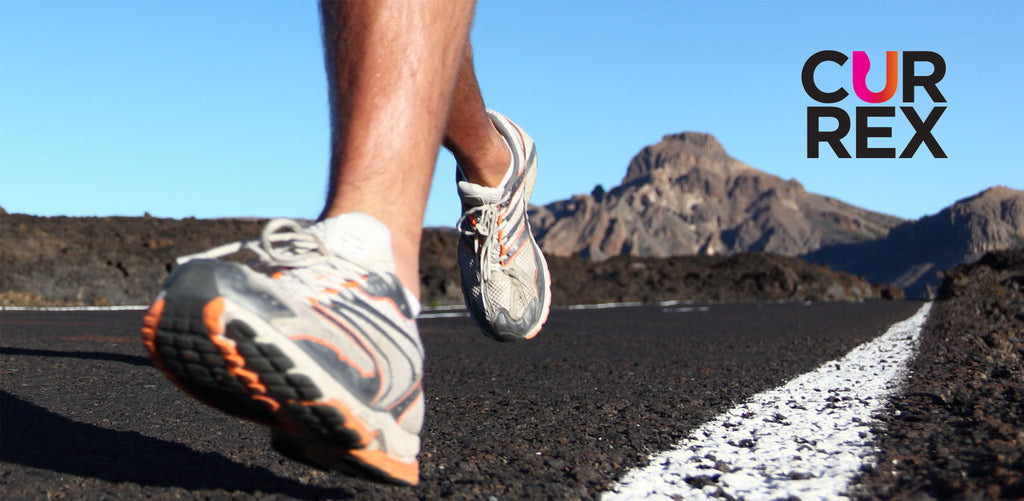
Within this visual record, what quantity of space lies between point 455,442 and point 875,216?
155956mm

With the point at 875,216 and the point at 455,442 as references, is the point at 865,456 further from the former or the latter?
the point at 875,216

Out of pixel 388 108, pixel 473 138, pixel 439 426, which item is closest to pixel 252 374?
pixel 388 108

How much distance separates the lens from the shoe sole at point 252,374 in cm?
85

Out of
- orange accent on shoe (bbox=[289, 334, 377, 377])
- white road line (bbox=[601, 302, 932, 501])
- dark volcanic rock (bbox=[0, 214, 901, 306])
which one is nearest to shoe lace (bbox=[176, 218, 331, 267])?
orange accent on shoe (bbox=[289, 334, 377, 377])

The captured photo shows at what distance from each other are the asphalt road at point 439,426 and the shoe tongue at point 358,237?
0.35 m

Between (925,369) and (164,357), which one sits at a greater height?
(164,357)

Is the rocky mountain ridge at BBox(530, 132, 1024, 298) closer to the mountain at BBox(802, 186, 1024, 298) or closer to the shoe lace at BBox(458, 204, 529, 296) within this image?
the mountain at BBox(802, 186, 1024, 298)

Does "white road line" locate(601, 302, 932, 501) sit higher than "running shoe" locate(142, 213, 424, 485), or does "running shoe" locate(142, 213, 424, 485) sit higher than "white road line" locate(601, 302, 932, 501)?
"running shoe" locate(142, 213, 424, 485)

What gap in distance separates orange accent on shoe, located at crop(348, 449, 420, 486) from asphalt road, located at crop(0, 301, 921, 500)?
0.15 meters

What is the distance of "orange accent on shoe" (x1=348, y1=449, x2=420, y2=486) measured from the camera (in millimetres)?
953

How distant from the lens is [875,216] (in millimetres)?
143250

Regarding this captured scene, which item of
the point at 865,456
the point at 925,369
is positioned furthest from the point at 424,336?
the point at 865,456

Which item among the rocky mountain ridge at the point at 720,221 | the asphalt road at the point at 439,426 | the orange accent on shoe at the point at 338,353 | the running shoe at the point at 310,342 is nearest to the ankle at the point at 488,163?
the asphalt road at the point at 439,426

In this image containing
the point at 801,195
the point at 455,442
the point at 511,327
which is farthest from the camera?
the point at 801,195
